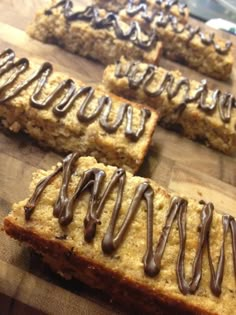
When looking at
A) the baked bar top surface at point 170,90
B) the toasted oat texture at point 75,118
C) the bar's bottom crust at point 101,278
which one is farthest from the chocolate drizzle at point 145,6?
the bar's bottom crust at point 101,278

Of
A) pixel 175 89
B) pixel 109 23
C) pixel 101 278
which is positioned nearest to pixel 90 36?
pixel 109 23

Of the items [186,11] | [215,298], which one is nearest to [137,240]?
[215,298]

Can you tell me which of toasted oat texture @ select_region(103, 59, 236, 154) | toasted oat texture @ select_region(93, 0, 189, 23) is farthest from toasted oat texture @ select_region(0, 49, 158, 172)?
toasted oat texture @ select_region(93, 0, 189, 23)

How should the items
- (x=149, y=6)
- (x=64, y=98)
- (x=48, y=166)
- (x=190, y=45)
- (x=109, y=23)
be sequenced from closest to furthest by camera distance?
(x=48, y=166), (x=64, y=98), (x=109, y=23), (x=190, y=45), (x=149, y=6)

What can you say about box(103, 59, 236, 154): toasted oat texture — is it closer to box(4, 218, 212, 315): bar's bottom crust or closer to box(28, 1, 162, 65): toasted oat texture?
box(28, 1, 162, 65): toasted oat texture

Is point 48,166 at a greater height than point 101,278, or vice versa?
point 48,166

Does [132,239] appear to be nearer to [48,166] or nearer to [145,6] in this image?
[48,166]

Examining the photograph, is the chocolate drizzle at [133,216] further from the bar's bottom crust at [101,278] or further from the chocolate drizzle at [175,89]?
the chocolate drizzle at [175,89]

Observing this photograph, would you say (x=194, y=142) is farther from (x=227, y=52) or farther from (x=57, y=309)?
(x=57, y=309)
